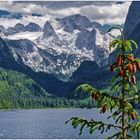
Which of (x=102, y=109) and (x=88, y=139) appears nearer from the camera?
(x=102, y=109)

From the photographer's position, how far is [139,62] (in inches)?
469

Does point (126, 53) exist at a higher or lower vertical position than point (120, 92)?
higher

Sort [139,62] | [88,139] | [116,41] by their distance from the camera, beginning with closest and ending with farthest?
[139,62] → [116,41] → [88,139]

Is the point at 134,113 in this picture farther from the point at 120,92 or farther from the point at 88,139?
the point at 88,139

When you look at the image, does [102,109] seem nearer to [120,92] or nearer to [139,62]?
[120,92]

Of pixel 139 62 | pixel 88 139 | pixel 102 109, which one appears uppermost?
pixel 139 62

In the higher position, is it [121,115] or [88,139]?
[121,115]

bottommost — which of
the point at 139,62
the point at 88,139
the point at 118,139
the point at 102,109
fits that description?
the point at 88,139

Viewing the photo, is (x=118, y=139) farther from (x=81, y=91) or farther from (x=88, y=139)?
(x=88, y=139)

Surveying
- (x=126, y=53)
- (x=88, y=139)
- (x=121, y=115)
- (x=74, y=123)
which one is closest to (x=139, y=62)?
(x=126, y=53)

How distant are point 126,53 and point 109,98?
4.11ft

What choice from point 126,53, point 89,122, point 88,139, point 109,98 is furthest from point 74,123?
point 88,139

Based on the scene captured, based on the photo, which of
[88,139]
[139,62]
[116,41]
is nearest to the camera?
[139,62]

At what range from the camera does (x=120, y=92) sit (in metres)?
12.6
